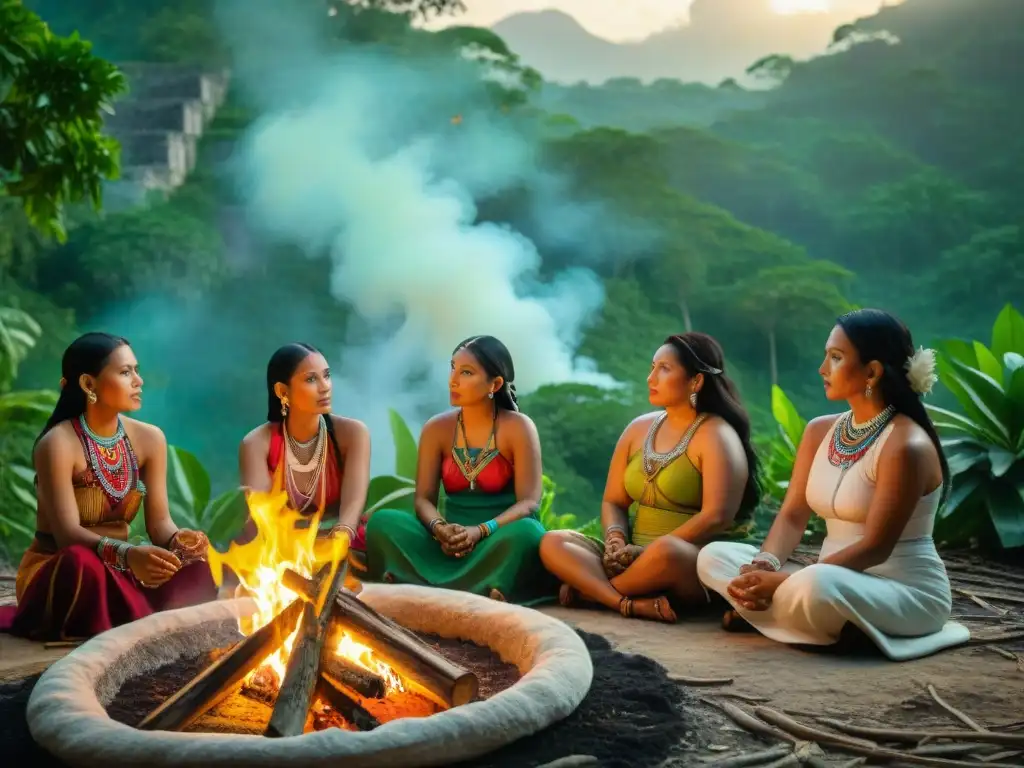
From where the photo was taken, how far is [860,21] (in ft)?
38.8

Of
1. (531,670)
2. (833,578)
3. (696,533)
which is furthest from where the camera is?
(696,533)

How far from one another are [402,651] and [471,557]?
1767mm

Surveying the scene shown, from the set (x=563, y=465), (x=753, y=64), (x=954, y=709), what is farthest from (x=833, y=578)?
(x=753, y=64)

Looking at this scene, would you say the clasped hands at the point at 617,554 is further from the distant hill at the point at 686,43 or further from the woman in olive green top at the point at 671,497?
the distant hill at the point at 686,43

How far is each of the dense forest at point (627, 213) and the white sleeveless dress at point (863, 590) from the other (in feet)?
21.5

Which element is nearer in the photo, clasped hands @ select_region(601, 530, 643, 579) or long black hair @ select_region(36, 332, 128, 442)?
long black hair @ select_region(36, 332, 128, 442)

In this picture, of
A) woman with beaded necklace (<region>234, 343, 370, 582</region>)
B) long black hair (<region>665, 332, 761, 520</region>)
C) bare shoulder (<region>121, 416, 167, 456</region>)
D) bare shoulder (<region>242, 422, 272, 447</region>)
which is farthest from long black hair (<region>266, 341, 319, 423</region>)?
long black hair (<region>665, 332, 761, 520</region>)

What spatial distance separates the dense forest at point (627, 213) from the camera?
1056 centimetres

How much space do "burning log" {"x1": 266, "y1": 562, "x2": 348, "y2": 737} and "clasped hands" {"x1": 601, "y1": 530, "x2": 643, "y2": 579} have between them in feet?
5.15

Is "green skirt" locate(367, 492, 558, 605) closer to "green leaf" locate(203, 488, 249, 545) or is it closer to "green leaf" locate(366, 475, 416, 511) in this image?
"green leaf" locate(366, 475, 416, 511)

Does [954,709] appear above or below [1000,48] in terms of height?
below

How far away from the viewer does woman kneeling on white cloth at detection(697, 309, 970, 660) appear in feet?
12.7

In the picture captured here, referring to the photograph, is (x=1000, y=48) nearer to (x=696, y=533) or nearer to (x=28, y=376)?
(x=696, y=533)

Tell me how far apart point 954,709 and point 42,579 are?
3439 mm
